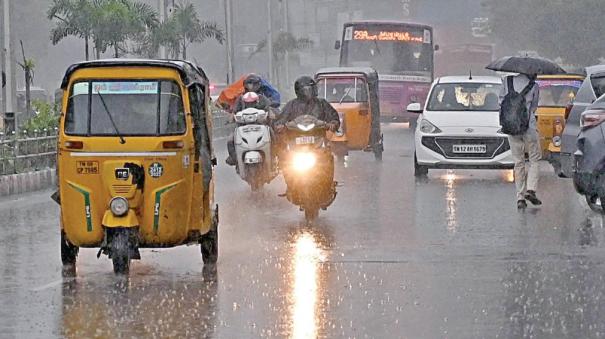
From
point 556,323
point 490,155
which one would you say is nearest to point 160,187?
point 556,323

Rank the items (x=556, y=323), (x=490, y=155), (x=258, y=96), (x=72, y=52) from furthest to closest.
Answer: (x=72, y=52) → (x=490, y=155) → (x=258, y=96) → (x=556, y=323)

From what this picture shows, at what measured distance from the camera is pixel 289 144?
1767 centimetres

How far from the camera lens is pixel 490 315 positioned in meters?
10.3

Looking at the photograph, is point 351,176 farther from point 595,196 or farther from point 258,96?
point 595,196

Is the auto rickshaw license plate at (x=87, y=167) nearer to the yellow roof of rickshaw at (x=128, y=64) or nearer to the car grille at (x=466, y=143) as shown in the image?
the yellow roof of rickshaw at (x=128, y=64)

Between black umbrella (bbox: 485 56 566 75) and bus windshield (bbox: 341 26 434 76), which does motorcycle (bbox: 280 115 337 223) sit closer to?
black umbrella (bbox: 485 56 566 75)

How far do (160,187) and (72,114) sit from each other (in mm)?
1050

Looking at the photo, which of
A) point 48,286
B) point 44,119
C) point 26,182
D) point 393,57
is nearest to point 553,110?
point 26,182

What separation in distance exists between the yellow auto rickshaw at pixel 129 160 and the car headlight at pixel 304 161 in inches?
171

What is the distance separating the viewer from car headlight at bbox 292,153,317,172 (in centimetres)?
1741

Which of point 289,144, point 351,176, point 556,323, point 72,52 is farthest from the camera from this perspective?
point 72,52

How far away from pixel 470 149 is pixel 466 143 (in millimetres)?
112

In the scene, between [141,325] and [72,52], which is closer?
[141,325]

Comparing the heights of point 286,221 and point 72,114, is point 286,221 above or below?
below
